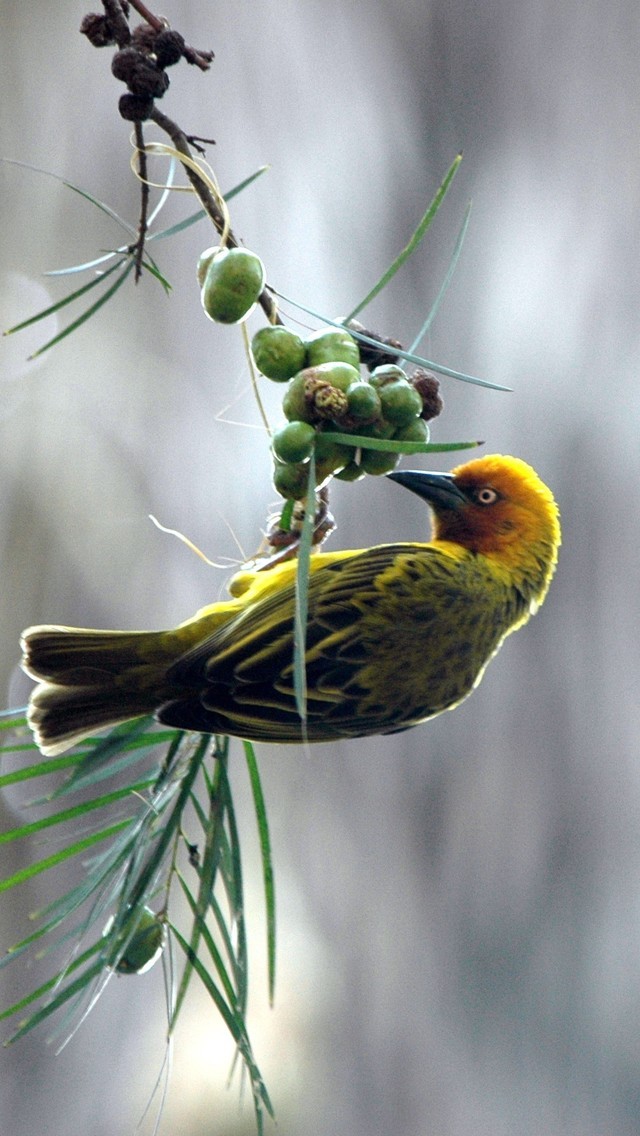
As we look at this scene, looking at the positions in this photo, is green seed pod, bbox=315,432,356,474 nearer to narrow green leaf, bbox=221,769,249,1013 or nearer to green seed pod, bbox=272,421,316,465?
green seed pod, bbox=272,421,316,465

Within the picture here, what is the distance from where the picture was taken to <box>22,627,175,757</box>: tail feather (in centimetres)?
173

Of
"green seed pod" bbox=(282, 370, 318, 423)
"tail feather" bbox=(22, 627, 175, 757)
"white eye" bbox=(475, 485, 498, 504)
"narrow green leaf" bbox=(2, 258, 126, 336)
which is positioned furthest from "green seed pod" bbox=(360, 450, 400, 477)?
"white eye" bbox=(475, 485, 498, 504)

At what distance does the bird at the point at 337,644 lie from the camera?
5.41ft

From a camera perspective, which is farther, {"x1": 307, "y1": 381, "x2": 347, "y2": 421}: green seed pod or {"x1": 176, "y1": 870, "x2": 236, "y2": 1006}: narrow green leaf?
{"x1": 176, "y1": 870, "x2": 236, "y2": 1006}: narrow green leaf

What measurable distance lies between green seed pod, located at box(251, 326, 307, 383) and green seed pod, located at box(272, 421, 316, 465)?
119mm

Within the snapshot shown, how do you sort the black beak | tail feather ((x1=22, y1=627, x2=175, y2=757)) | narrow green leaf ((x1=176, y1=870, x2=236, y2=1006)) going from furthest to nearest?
the black beak, tail feather ((x1=22, y1=627, x2=175, y2=757)), narrow green leaf ((x1=176, y1=870, x2=236, y2=1006))

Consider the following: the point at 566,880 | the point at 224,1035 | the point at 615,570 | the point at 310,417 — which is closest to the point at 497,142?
the point at 615,570

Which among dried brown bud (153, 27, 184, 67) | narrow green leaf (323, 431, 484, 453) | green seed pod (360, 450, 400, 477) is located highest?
dried brown bud (153, 27, 184, 67)

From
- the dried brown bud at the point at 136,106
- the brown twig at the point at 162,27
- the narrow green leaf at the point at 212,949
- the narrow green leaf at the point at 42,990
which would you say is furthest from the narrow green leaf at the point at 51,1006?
the brown twig at the point at 162,27

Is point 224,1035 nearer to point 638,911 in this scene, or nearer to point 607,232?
A: point 638,911

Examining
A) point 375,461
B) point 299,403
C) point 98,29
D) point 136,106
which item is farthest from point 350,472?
point 98,29

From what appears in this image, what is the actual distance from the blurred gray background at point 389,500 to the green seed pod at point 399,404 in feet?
9.23

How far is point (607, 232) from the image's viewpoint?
4.41m

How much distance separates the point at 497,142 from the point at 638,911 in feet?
10.2
